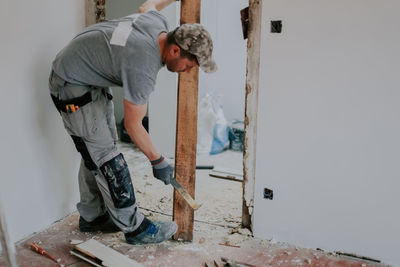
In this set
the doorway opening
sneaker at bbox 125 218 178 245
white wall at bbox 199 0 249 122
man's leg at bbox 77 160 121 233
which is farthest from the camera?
white wall at bbox 199 0 249 122

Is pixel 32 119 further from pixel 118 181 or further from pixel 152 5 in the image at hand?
pixel 152 5

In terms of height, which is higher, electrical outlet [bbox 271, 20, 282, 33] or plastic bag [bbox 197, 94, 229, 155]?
electrical outlet [bbox 271, 20, 282, 33]

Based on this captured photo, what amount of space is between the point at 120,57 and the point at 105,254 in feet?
3.58

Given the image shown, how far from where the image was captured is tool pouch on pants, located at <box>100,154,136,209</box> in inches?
78.6

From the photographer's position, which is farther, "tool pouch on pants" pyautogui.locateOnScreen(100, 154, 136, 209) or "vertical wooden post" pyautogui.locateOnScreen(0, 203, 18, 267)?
"tool pouch on pants" pyautogui.locateOnScreen(100, 154, 136, 209)

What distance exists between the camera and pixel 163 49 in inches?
69.1

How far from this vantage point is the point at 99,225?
7.60ft

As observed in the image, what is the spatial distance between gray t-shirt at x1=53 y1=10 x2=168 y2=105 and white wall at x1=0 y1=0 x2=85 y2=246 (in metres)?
0.27

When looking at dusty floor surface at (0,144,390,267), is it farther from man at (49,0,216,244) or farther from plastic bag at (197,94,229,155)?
plastic bag at (197,94,229,155)

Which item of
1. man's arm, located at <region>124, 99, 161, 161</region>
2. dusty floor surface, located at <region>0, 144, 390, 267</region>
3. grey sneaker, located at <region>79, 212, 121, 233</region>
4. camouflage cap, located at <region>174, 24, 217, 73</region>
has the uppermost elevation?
camouflage cap, located at <region>174, 24, 217, 73</region>

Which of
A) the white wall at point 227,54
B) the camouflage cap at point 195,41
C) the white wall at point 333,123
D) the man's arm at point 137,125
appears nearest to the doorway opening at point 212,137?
the white wall at point 227,54

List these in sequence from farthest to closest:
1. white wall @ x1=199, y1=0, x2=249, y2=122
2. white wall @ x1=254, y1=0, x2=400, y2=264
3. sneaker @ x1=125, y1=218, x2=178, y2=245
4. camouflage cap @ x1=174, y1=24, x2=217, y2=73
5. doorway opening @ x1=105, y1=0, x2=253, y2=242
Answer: white wall @ x1=199, y1=0, x2=249, y2=122
doorway opening @ x1=105, y1=0, x2=253, y2=242
sneaker @ x1=125, y1=218, x2=178, y2=245
white wall @ x1=254, y1=0, x2=400, y2=264
camouflage cap @ x1=174, y1=24, x2=217, y2=73

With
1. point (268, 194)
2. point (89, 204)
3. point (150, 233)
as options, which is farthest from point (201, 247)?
point (89, 204)

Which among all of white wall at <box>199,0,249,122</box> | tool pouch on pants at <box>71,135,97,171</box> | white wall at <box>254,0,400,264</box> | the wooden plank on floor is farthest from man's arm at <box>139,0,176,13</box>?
white wall at <box>199,0,249,122</box>
